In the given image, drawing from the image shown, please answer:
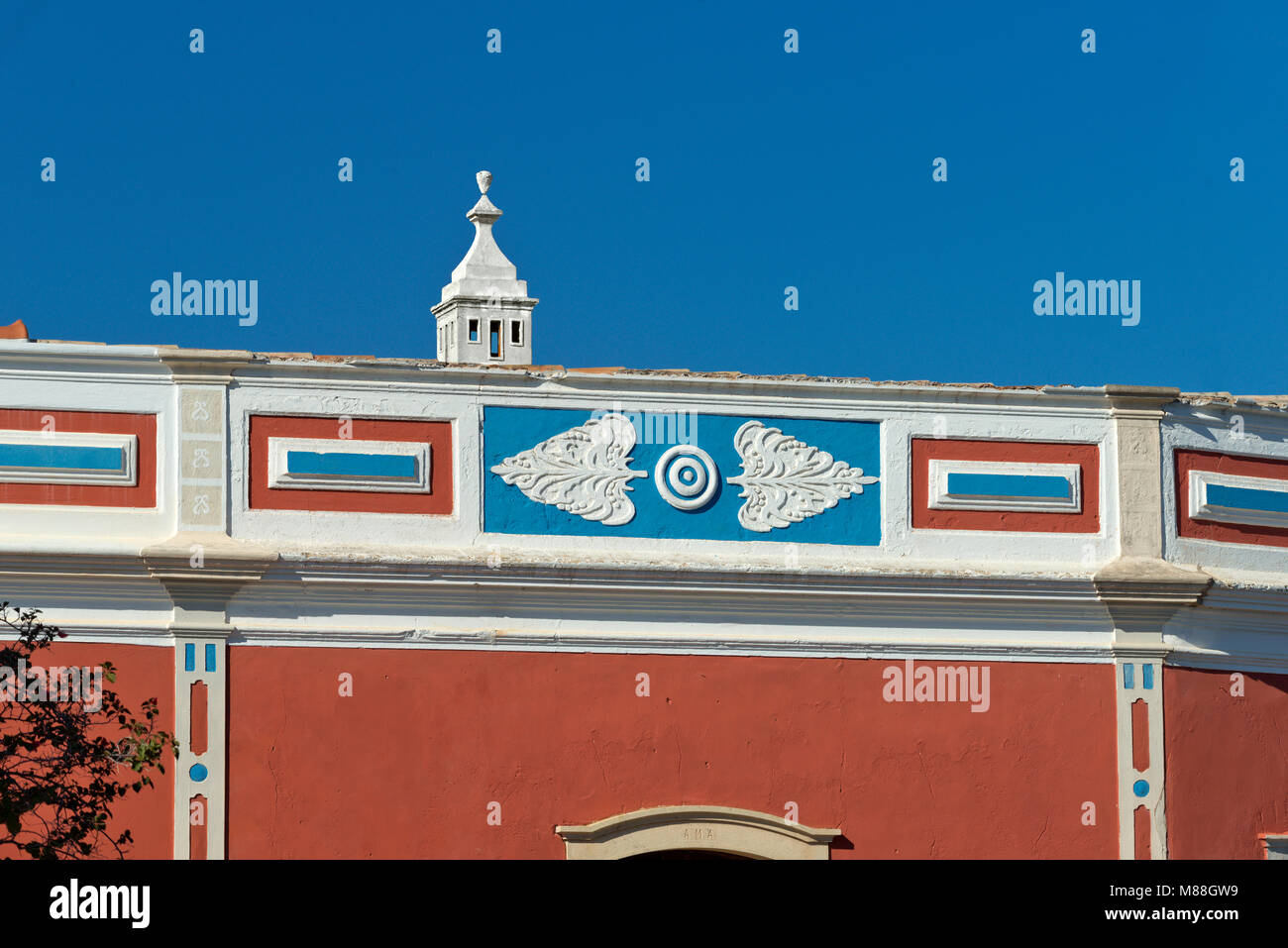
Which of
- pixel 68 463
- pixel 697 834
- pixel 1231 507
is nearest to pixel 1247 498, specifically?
pixel 1231 507

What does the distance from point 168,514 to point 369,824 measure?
90.1 inches

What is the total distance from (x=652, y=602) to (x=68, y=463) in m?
3.73

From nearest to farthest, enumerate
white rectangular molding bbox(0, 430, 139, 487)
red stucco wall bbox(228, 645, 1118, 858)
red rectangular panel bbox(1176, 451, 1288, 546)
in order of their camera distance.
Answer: red stucco wall bbox(228, 645, 1118, 858)
white rectangular molding bbox(0, 430, 139, 487)
red rectangular panel bbox(1176, 451, 1288, 546)

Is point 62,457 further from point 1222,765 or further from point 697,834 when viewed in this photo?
point 1222,765

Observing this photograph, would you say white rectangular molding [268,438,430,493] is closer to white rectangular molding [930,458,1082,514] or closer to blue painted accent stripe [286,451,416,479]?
blue painted accent stripe [286,451,416,479]

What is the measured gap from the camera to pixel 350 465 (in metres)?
13.4

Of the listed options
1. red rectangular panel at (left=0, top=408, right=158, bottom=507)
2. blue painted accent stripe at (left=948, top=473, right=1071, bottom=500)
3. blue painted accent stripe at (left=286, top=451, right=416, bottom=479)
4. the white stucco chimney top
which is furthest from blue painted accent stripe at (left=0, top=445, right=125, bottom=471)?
the white stucco chimney top

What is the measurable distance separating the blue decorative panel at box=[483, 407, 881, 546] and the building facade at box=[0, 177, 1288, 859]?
2cm

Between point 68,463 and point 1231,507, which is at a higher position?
point 68,463

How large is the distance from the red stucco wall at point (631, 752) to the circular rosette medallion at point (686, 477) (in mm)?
1036

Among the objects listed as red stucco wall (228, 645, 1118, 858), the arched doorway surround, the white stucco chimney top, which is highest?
the white stucco chimney top

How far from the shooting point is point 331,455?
13398mm

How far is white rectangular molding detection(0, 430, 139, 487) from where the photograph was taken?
1304 cm
